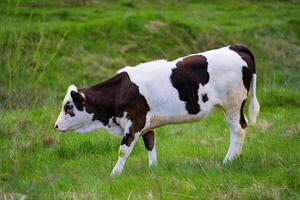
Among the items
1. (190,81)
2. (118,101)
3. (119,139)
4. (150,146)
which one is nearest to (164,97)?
(190,81)

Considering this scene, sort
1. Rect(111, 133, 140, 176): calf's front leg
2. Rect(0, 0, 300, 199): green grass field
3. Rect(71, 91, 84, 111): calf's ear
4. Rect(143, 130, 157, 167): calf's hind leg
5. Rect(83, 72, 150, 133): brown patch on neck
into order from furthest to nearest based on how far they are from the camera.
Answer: Rect(143, 130, 157, 167): calf's hind leg → Rect(71, 91, 84, 111): calf's ear → Rect(83, 72, 150, 133): brown patch on neck → Rect(111, 133, 140, 176): calf's front leg → Rect(0, 0, 300, 199): green grass field

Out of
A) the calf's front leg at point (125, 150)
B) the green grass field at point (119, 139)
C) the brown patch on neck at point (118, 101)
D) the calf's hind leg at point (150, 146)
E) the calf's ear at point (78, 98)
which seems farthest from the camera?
the calf's hind leg at point (150, 146)

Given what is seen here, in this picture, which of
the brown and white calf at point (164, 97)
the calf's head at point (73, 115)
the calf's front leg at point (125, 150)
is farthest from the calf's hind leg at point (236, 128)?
the calf's head at point (73, 115)

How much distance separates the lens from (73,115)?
8.23 metres

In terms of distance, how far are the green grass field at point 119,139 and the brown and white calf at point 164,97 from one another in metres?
0.48

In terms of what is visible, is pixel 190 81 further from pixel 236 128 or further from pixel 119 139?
pixel 119 139

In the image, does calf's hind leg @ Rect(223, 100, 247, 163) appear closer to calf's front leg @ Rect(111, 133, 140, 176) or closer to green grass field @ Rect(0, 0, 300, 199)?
green grass field @ Rect(0, 0, 300, 199)

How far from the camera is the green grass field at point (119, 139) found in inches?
245

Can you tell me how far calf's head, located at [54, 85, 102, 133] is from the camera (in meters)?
8.16

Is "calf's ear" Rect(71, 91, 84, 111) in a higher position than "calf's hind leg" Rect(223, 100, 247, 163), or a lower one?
higher

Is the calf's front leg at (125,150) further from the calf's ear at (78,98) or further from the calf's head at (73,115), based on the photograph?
the calf's ear at (78,98)

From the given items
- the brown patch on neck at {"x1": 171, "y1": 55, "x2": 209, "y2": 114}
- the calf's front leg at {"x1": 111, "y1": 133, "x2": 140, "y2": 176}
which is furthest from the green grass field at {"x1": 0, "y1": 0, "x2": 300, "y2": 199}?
the brown patch on neck at {"x1": 171, "y1": 55, "x2": 209, "y2": 114}

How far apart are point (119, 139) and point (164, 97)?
2.11 m

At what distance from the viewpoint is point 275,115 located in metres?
11.6
